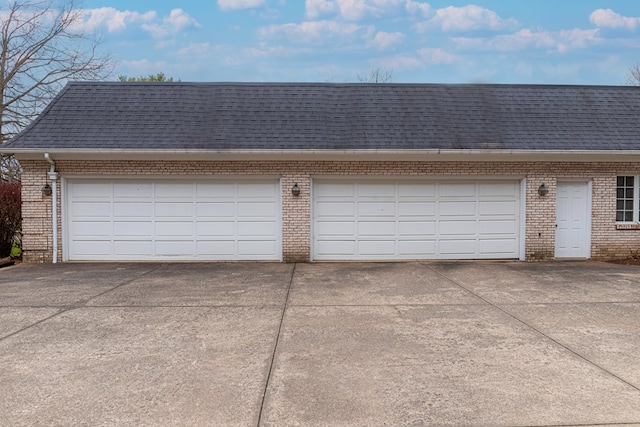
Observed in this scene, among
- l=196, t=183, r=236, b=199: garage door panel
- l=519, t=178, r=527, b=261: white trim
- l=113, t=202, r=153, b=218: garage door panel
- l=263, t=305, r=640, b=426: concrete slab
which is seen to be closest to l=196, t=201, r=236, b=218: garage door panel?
l=196, t=183, r=236, b=199: garage door panel

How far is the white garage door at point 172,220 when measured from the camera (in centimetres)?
1135

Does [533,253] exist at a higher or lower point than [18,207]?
lower

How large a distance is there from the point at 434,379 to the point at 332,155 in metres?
7.64

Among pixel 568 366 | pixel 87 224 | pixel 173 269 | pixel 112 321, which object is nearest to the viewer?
pixel 568 366

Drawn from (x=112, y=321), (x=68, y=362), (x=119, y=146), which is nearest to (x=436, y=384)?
(x=68, y=362)

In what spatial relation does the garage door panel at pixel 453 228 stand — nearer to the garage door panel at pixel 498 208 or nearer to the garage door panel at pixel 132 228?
the garage door panel at pixel 498 208

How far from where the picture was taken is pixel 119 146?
10.8 meters

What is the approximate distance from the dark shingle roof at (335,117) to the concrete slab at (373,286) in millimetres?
3086

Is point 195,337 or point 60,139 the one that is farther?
point 60,139

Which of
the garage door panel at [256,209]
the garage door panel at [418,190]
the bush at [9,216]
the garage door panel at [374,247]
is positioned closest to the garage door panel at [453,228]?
the garage door panel at [418,190]

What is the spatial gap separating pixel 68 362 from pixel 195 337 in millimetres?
1307

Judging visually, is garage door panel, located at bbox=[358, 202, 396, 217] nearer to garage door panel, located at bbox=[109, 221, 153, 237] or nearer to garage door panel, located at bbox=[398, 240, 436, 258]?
garage door panel, located at bbox=[398, 240, 436, 258]

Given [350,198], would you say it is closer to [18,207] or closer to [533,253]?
[533,253]

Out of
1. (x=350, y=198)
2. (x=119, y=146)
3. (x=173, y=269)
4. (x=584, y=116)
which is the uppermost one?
(x=584, y=116)
